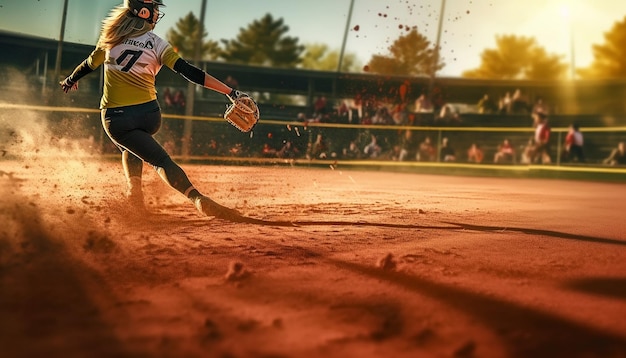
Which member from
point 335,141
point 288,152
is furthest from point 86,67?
point 288,152

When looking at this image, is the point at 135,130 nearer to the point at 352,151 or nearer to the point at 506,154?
the point at 352,151

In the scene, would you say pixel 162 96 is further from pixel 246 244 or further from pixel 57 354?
pixel 57 354

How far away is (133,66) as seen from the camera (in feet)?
18.3

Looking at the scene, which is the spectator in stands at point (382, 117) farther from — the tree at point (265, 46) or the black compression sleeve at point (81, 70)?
the tree at point (265, 46)

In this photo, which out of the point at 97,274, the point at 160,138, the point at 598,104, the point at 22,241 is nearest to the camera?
the point at 97,274

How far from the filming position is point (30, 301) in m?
2.93

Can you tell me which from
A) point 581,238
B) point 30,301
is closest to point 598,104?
point 581,238

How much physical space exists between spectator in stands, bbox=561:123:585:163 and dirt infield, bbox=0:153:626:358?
13.1 m

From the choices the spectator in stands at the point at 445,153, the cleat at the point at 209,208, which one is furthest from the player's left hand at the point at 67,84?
the spectator in stands at the point at 445,153

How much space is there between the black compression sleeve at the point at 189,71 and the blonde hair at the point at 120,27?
48 centimetres

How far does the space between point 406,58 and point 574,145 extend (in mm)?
17929

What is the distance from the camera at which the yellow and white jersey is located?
5543mm

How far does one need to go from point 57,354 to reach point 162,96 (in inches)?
1002

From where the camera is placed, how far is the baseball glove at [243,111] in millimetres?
6070
